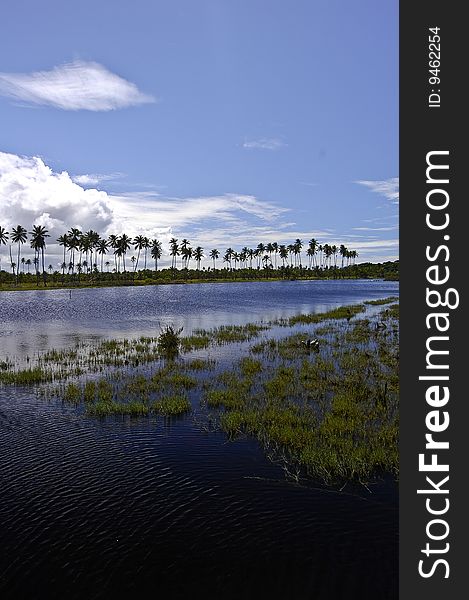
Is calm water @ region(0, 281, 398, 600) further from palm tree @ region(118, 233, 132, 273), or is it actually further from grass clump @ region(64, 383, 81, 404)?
palm tree @ region(118, 233, 132, 273)

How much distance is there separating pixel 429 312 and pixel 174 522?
869 cm

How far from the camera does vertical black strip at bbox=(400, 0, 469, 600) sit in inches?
285

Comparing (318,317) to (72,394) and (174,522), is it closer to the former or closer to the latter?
(72,394)

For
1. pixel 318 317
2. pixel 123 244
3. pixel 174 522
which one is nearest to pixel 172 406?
pixel 174 522

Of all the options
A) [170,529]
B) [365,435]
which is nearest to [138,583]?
[170,529]

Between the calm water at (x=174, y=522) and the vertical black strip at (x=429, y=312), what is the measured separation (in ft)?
8.52

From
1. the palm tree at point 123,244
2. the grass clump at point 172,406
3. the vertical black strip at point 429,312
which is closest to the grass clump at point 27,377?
the grass clump at point 172,406

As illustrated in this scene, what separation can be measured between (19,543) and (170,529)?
378cm

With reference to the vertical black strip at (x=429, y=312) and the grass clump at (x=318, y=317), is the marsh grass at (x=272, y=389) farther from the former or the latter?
the grass clump at (x=318, y=317)

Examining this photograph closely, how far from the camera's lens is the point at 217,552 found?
10.1 m

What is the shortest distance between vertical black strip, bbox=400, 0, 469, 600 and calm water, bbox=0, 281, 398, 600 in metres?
2.60

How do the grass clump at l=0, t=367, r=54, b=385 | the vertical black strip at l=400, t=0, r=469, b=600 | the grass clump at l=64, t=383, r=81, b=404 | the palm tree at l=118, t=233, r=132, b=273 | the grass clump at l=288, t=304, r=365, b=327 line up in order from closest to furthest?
the vertical black strip at l=400, t=0, r=469, b=600
the grass clump at l=64, t=383, r=81, b=404
the grass clump at l=0, t=367, r=54, b=385
the grass clump at l=288, t=304, r=365, b=327
the palm tree at l=118, t=233, r=132, b=273

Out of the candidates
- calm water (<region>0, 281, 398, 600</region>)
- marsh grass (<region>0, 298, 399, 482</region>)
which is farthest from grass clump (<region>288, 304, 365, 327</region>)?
calm water (<region>0, 281, 398, 600</region>)

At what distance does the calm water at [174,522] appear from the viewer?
30.2 ft
